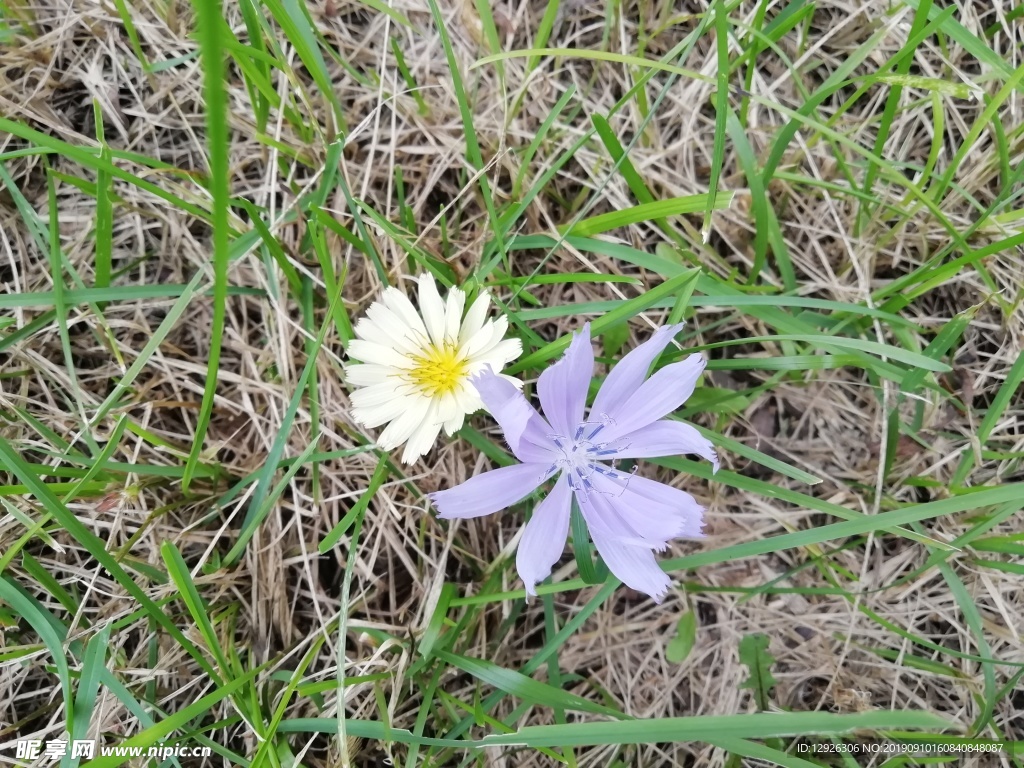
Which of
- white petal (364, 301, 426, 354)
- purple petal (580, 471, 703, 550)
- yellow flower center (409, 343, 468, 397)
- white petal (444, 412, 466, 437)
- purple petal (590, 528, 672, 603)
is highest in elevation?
white petal (364, 301, 426, 354)

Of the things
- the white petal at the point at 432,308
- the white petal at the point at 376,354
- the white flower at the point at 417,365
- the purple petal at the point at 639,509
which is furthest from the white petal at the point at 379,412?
the purple petal at the point at 639,509

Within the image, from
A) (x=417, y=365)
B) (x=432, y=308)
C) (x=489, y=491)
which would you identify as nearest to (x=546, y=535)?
(x=489, y=491)

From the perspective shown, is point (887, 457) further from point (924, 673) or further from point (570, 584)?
point (570, 584)

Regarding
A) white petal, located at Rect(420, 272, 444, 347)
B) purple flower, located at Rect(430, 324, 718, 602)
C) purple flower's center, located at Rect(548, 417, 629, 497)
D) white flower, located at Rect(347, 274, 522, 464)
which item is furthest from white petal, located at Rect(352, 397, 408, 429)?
purple flower's center, located at Rect(548, 417, 629, 497)

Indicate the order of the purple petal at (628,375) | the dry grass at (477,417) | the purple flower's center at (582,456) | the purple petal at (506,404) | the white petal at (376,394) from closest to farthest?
the purple petal at (506,404) → the purple petal at (628,375) → the purple flower's center at (582,456) → the white petal at (376,394) → the dry grass at (477,417)

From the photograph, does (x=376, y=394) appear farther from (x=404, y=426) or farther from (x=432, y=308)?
(x=432, y=308)

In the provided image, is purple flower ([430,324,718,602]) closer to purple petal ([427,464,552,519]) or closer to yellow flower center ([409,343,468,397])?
purple petal ([427,464,552,519])

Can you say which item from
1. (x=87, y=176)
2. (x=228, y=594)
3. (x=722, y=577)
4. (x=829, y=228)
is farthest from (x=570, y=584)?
(x=87, y=176)

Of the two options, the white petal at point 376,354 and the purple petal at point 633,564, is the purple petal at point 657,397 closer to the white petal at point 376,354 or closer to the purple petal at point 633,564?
the purple petal at point 633,564
